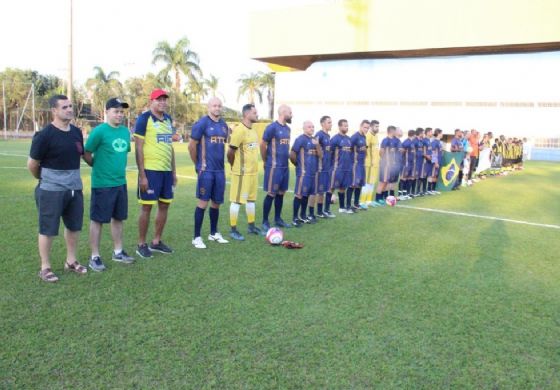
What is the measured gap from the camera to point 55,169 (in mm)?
4559

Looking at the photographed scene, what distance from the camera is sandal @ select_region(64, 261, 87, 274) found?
493 cm

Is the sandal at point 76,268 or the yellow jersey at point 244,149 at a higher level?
the yellow jersey at point 244,149

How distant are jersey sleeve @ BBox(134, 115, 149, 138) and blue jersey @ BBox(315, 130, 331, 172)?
3.77m

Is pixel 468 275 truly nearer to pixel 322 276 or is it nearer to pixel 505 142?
pixel 322 276

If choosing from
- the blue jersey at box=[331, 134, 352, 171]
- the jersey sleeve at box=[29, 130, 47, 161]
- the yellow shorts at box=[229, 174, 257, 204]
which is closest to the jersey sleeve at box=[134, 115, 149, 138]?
the jersey sleeve at box=[29, 130, 47, 161]

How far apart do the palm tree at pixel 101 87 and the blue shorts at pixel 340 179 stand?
1676 inches

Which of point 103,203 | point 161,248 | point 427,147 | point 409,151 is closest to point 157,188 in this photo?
point 103,203

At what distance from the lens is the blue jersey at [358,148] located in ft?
31.6

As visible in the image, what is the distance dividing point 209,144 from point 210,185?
55cm

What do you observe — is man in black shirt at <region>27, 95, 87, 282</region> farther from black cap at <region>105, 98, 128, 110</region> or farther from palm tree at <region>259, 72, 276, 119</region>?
palm tree at <region>259, 72, 276, 119</region>

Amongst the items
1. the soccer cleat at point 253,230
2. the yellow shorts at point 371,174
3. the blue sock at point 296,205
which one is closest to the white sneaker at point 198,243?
the soccer cleat at point 253,230

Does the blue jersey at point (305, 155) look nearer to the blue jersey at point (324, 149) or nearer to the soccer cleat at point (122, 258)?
the blue jersey at point (324, 149)

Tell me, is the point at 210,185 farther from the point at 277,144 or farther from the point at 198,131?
the point at 277,144

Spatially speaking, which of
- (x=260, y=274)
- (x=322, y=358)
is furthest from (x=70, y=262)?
(x=322, y=358)
